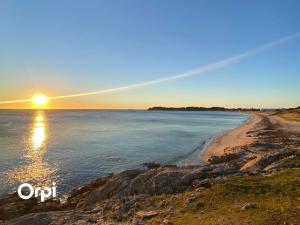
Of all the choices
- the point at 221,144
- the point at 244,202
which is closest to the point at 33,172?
the point at 244,202

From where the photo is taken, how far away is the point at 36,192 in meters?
25.0

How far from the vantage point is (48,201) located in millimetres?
21891

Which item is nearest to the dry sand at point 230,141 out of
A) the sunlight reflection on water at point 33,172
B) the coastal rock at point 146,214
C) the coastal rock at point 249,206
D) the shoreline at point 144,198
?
the shoreline at point 144,198

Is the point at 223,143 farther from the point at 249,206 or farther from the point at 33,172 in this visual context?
the point at 249,206

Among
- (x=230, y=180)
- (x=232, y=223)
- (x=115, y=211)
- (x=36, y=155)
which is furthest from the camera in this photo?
(x=36, y=155)

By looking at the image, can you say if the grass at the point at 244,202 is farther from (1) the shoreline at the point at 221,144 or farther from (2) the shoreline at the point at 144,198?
(1) the shoreline at the point at 221,144

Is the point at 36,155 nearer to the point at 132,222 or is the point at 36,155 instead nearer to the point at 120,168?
the point at 120,168

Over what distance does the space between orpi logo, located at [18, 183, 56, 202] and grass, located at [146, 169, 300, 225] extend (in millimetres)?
11394

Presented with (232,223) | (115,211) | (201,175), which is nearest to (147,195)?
(115,211)

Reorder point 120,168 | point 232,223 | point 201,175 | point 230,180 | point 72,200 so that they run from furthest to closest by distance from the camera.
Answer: point 120,168 → point 72,200 → point 201,175 → point 230,180 → point 232,223

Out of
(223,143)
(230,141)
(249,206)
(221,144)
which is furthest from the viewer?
(230,141)

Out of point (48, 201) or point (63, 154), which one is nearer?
point (48, 201)

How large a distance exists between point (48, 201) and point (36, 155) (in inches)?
1012

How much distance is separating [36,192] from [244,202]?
703 inches
